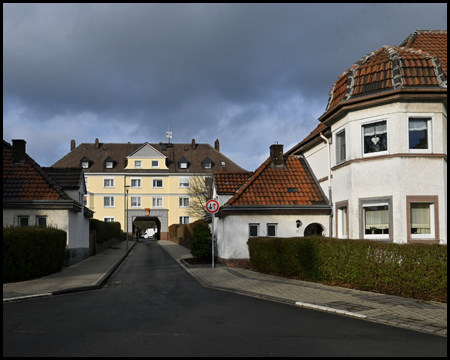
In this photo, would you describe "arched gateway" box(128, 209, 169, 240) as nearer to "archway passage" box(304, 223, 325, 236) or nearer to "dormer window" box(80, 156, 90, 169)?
"dormer window" box(80, 156, 90, 169)

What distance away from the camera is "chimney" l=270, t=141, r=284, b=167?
2286cm

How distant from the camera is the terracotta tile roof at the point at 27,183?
20.5 metres

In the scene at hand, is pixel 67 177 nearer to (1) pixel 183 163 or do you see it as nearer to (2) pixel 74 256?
(2) pixel 74 256

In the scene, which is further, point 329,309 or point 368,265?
point 368,265

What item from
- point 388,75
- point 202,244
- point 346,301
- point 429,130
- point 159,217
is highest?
point 388,75

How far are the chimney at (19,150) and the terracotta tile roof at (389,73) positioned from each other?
Result: 14.6 meters

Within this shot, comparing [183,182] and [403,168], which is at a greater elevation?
[183,182]

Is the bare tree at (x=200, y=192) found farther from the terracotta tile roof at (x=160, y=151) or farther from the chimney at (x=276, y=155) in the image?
the chimney at (x=276, y=155)

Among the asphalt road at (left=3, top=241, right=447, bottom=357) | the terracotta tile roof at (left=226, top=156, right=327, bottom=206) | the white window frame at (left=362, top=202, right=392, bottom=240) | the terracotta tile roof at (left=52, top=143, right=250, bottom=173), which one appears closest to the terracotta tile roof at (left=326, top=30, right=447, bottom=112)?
the white window frame at (left=362, top=202, right=392, bottom=240)

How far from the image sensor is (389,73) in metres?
16.2

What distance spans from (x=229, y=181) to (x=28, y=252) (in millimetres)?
10898

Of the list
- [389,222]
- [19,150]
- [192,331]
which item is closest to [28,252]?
→ [19,150]

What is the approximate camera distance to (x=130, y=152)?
75438 millimetres

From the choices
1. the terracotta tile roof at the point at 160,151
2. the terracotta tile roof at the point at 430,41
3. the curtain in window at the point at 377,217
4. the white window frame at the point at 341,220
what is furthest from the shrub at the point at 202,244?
the terracotta tile roof at the point at 160,151
